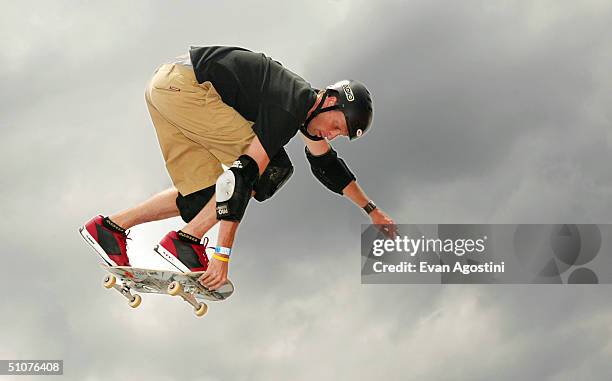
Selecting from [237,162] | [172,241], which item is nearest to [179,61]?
[237,162]

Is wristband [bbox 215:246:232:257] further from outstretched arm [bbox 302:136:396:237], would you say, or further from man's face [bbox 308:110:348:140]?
outstretched arm [bbox 302:136:396:237]

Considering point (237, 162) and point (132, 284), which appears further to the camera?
point (132, 284)

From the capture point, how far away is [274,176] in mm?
8055

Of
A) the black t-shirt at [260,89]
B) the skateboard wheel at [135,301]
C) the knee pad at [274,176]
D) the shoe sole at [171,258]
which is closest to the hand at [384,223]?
the knee pad at [274,176]

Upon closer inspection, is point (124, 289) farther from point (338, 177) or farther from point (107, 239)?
point (338, 177)

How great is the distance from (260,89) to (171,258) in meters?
1.88

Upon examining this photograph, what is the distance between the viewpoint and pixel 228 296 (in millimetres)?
8078

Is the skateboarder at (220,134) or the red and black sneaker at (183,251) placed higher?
the skateboarder at (220,134)

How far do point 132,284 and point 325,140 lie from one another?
8.71 feet

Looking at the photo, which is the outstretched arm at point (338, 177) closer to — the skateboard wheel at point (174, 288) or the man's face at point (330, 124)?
the man's face at point (330, 124)

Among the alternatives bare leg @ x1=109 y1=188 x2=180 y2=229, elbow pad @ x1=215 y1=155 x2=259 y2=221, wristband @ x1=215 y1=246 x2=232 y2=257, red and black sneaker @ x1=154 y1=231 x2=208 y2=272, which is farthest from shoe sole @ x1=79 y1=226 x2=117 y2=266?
elbow pad @ x1=215 y1=155 x2=259 y2=221

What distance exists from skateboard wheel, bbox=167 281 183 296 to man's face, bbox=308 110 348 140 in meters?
2.08

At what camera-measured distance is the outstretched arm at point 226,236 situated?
7371mm

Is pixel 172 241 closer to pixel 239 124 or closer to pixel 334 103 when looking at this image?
pixel 239 124
